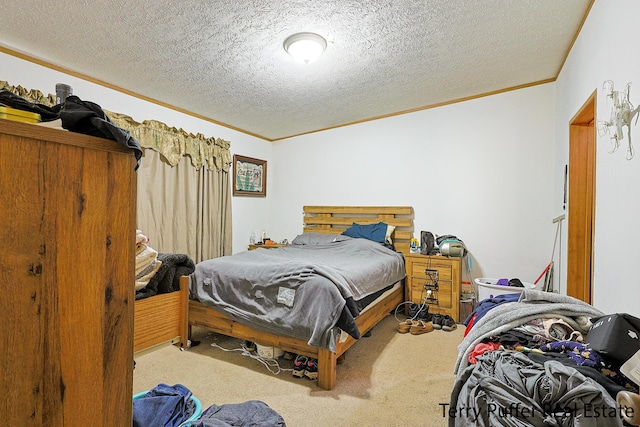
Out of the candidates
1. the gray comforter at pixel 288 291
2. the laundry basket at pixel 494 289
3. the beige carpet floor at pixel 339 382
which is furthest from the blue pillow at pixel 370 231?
the beige carpet floor at pixel 339 382

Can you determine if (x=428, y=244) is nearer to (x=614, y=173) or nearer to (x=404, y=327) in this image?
(x=404, y=327)

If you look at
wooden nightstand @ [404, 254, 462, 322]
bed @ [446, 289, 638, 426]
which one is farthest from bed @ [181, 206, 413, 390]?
bed @ [446, 289, 638, 426]

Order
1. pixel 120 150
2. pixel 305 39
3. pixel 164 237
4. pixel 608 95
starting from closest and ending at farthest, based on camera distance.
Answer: pixel 120 150 → pixel 608 95 → pixel 305 39 → pixel 164 237

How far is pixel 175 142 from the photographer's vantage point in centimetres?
368

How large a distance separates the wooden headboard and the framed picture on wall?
844 mm

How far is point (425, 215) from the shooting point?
402 cm

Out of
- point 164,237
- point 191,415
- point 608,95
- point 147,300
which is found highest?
point 608,95

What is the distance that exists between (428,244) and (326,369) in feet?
6.82

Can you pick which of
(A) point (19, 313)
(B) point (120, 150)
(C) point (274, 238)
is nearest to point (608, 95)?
Answer: (B) point (120, 150)

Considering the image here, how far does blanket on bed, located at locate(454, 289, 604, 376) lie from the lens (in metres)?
1.34

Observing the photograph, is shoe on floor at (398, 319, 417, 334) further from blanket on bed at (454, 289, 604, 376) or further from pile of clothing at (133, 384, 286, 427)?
pile of clothing at (133, 384, 286, 427)

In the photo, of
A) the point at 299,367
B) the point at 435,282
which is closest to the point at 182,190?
the point at 299,367

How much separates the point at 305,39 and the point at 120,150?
6.24ft

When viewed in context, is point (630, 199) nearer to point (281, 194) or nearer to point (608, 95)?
point (608, 95)
